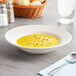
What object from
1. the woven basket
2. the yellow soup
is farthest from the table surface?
the woven basket

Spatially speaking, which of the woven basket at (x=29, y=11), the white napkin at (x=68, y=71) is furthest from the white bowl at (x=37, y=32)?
the woven basket at (x=29, y=11)

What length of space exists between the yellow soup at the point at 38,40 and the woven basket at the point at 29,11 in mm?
309

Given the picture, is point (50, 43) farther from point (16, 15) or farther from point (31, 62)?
point (16, 15)

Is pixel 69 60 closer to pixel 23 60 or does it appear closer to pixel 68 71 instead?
pixel 68 71

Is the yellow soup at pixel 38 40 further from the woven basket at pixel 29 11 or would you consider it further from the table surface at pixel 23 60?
the woven basket at pixel 29 11

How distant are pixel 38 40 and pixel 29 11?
0.40 meters

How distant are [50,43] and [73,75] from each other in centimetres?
20

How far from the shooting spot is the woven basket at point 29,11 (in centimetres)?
129

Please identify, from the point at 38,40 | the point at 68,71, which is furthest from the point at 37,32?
the point at 68,71

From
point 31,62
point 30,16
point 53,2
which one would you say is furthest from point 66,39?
point 53,2

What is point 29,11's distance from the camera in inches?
51.9

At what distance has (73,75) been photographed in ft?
2.55

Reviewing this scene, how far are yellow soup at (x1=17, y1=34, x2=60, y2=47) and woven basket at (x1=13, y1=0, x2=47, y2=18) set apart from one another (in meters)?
0.31

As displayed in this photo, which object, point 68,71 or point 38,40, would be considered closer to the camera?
point 68,71
